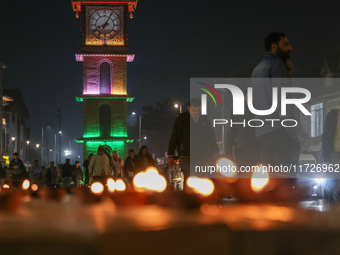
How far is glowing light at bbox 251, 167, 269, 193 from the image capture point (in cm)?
634

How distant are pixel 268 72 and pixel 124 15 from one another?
54486 mm

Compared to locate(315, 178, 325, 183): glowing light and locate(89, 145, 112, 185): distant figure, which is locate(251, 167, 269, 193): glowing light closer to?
locate(315, 178, 325, 183): glowing light

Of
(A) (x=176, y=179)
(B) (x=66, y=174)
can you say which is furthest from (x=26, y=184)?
(A) (x=176, y=179)

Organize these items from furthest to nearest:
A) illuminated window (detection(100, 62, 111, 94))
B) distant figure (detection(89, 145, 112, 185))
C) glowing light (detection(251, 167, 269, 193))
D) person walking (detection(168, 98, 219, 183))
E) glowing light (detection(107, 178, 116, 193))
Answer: illuminated window (detection(100, 62, 111, 94)), distant figure (detection(89, 145, 112, 185)), glowing light (detection(107, 178, 116, 193)), person walking (detection(168, 98, 219, 183)), glowing light (detection(251, 167, 269, 193))

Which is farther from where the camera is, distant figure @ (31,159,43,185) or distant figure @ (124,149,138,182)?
distant figure @ (31,159,43,185)

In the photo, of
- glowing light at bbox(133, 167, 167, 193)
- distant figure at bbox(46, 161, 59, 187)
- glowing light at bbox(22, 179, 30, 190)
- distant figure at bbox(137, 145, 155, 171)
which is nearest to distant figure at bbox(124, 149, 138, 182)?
distant figure at bbox(137, 145, 155, 171)

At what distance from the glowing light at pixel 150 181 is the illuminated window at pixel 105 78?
4458cm

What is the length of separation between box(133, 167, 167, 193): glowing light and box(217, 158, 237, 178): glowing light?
Result: 3.41 feet

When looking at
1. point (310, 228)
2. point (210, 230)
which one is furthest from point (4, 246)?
point (310, 228)

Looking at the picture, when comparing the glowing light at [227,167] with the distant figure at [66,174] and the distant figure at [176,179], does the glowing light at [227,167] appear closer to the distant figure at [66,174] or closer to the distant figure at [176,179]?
the distant figure at [176,179]

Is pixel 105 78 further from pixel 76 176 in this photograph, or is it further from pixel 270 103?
pixel 270 103

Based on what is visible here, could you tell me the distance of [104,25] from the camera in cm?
5850

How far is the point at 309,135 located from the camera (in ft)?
155

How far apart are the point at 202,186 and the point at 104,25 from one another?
53023 millimetres
